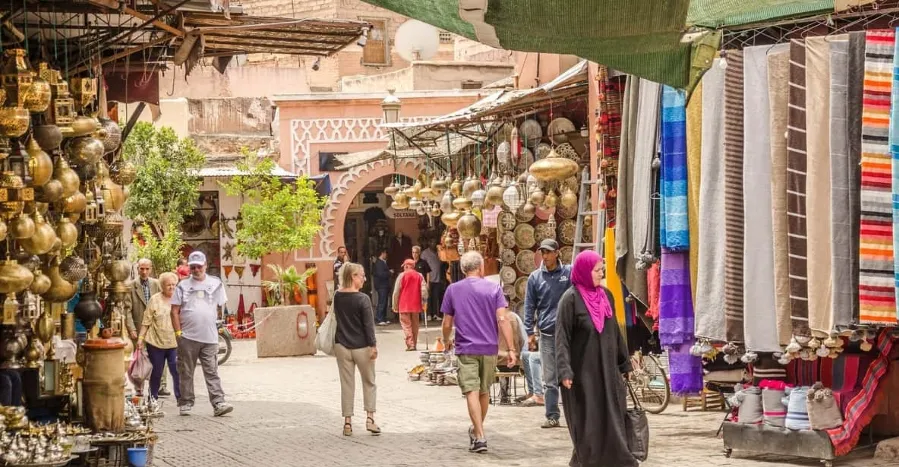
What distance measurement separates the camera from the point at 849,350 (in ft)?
31.9

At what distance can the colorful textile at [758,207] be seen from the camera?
9.13m

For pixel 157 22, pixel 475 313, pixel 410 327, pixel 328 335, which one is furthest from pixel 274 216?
pixel 157 22

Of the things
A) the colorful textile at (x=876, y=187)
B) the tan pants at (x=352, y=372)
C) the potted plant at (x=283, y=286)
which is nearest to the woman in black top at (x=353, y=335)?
the tan pants at (x=352, y=372)

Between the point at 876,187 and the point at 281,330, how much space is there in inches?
540

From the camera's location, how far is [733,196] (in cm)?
930

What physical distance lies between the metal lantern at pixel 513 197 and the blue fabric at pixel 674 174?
21.3 ft

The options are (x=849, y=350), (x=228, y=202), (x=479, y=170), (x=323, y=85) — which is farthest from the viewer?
(x=323, y=85)

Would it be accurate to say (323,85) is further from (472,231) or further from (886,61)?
(886,61)

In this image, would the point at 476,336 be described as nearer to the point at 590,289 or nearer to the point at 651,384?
the point at 590,289

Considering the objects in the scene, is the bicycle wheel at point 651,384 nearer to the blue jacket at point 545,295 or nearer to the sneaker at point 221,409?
the blue jacket at point 545,295

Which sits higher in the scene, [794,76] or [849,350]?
[794,76]

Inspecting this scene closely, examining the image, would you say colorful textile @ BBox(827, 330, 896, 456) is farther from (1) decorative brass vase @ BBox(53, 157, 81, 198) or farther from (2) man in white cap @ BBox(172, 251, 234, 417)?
(2) man in white cap @ BBox(172, 251, 234, 417)

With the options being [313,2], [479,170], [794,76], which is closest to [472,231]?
[479,170]

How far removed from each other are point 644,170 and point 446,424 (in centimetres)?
352
